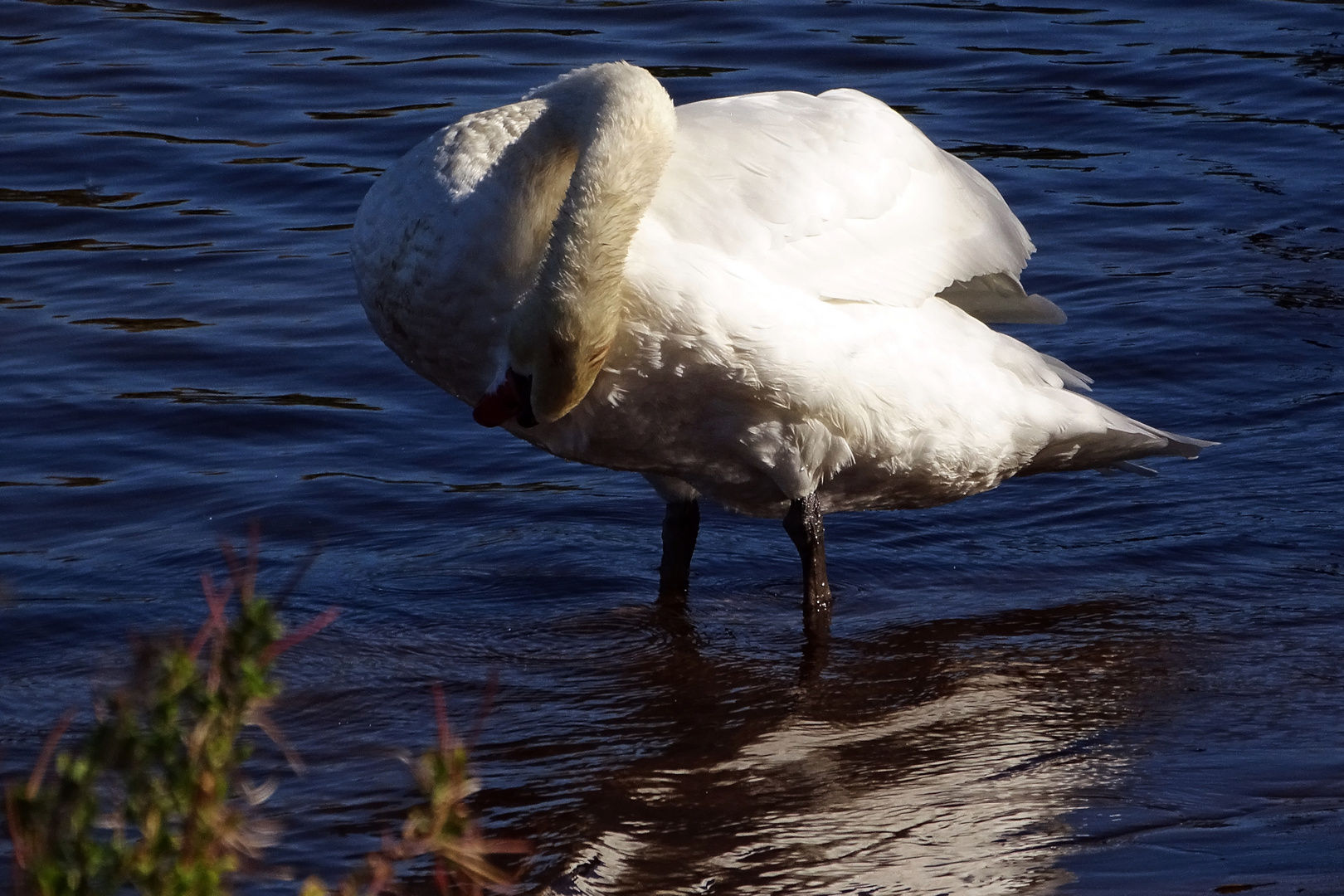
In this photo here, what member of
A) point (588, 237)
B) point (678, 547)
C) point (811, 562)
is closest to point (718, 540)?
point (678, 547)

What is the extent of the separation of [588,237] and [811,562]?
4.96ft

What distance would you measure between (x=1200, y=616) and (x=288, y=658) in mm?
2458

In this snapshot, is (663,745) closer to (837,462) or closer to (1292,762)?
(837,462)

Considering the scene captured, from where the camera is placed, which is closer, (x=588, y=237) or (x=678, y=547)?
(x=588, y=237)

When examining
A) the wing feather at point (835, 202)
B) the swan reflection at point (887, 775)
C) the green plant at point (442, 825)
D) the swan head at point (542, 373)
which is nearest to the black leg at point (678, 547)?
the swan reflection at point (887, 775)

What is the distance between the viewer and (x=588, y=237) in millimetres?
4078

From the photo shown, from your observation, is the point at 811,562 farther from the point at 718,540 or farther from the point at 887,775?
the point at 887,775

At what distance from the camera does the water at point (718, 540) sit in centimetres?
386

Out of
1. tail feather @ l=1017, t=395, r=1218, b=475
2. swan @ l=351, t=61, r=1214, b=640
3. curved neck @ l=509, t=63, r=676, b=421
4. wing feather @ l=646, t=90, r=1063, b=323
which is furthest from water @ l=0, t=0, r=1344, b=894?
wing feather @ l=646, t=90, r=1063, b=323

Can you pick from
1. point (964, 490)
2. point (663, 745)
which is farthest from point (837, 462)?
point (663, 745)

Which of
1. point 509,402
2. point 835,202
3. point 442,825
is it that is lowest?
point 509,402

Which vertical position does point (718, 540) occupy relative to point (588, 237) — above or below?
below

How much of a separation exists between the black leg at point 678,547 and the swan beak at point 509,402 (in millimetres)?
1219

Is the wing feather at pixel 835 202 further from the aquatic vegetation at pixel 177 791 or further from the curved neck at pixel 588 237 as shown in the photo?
the aquatic vegetation at pixel 177 791
